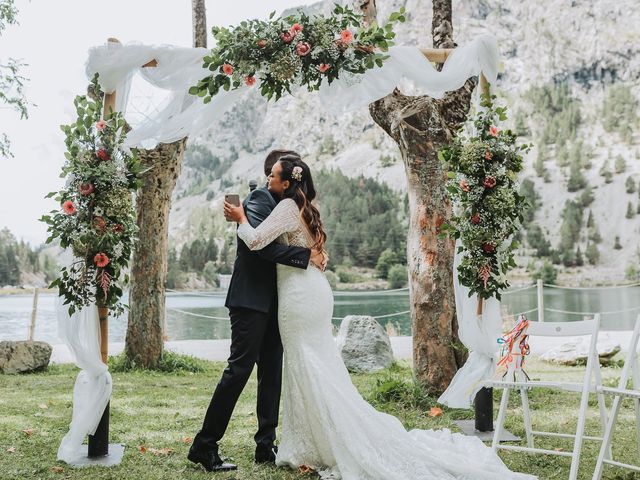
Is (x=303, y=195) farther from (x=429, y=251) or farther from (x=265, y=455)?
(x=429, y=251)

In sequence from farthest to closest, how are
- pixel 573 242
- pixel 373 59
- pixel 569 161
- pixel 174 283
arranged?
pixel 569 161 < pixel 573 242 < pixel 174 283 < pixel 373 59

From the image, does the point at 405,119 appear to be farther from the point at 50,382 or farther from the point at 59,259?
the point at 50,382

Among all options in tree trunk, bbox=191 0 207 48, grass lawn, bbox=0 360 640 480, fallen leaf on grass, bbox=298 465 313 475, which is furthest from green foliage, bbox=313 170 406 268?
fallen leaf on grass, bbox=298 465 313 475

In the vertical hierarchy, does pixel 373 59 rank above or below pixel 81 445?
above

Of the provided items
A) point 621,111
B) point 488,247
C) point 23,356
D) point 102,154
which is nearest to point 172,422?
point 102,154

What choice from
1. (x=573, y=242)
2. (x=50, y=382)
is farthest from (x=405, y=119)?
(x=573, y=242)

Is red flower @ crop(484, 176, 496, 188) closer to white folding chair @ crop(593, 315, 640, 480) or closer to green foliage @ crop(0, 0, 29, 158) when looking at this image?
white folding chair @ crop(593, 315, 640, 480)

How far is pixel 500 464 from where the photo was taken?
3699 millimetres

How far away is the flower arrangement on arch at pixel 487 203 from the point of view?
500cm

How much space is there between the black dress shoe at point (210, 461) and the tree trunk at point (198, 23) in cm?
678

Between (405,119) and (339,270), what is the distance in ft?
246

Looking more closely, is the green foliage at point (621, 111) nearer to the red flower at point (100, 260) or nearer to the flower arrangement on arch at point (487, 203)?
the flower arrangement on arch at point (487, 203)

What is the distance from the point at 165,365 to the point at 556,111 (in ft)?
348

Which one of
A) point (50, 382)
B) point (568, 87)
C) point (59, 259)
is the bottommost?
point (50, 382)
